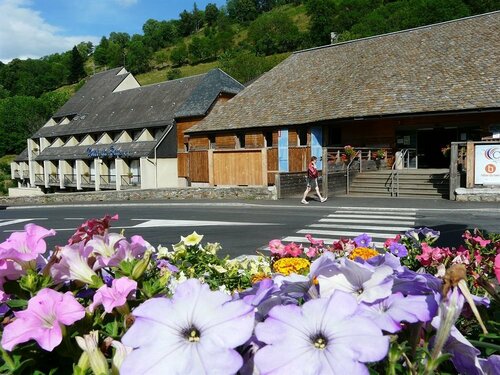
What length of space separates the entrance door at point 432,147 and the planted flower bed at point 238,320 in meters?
26.9

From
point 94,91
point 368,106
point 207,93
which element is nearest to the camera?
point 368,106

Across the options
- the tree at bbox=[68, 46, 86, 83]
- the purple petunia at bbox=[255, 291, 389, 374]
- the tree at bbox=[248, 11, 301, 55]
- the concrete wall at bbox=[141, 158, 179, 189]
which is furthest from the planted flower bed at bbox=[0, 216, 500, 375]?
the tree at bbox=[68, 46, 86, 83]

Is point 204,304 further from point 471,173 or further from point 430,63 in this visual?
point 430,63

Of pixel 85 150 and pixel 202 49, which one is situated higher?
pixel 202 49

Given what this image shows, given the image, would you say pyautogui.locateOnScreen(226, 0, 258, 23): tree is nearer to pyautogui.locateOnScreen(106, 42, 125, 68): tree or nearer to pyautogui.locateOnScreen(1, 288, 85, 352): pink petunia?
pyautogui.locateOnScreen(106, 42, 125, 68): tree

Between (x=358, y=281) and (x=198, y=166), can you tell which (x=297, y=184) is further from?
(x=358, y=281)

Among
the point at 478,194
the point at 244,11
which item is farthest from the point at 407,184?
the point at 244,11

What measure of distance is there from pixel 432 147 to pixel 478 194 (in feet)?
32.8

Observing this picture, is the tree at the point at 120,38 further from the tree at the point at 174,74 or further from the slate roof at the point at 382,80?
the slate roof at the point at 382,80

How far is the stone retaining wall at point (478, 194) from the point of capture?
17422mm

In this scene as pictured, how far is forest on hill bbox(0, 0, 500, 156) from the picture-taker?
7325cm

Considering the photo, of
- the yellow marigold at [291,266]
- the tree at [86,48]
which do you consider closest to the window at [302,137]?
the yellow marigold at [291,266]

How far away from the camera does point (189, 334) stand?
91cm

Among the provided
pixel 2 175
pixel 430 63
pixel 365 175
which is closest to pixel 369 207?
pixel 365 175
